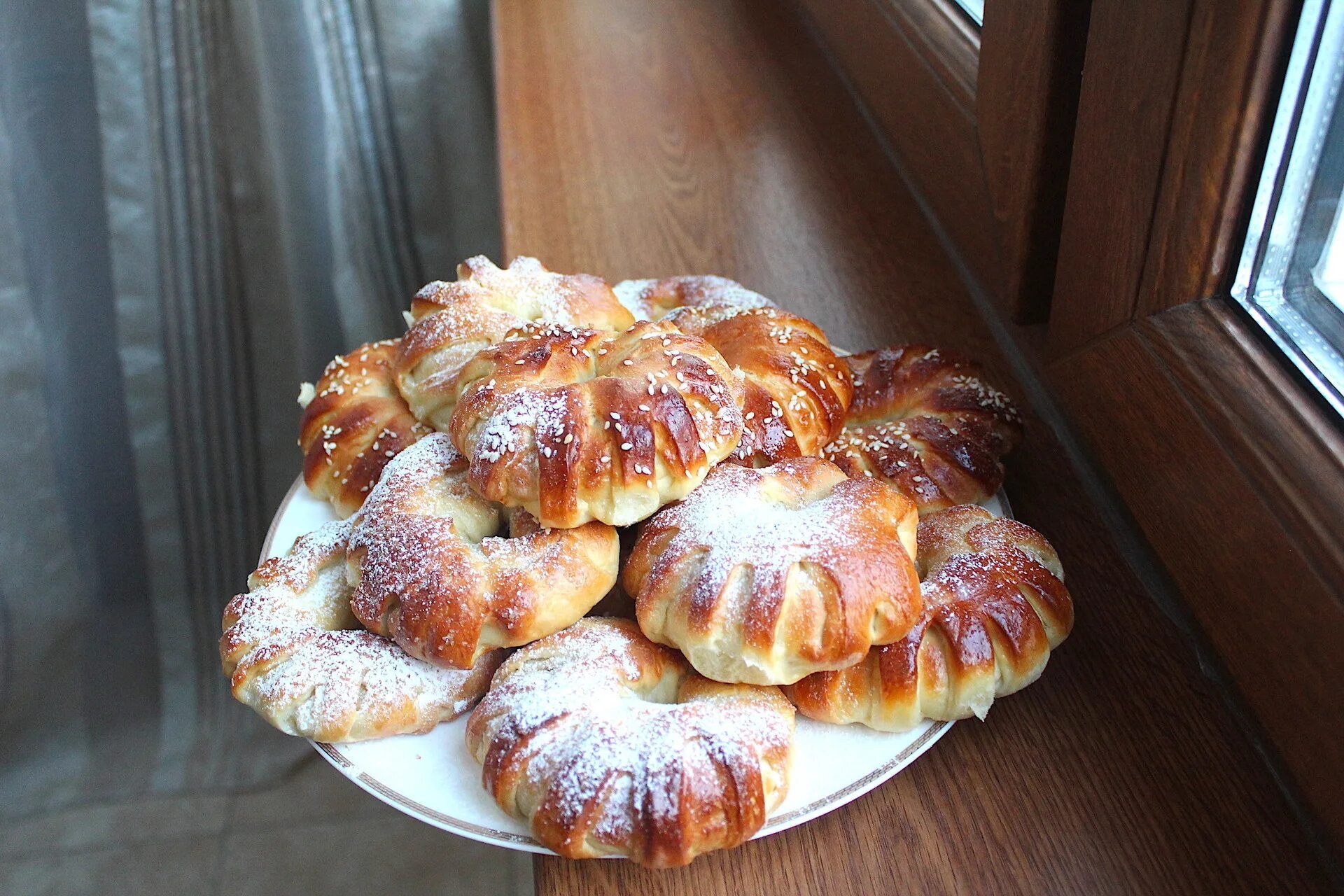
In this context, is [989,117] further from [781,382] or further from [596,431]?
[596,431]

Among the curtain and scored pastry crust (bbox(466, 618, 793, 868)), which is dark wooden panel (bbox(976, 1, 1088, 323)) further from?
the curtain

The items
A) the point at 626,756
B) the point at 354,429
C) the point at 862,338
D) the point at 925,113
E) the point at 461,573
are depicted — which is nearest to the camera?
the point at 626,756

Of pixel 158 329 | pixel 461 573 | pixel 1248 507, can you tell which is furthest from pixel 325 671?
pixel 158 329

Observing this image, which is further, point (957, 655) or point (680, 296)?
point (680, 296)


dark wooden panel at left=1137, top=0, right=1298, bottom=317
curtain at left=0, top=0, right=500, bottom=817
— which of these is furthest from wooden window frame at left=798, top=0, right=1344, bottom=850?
curtain at left=0, top=0, right=500, bottom=817

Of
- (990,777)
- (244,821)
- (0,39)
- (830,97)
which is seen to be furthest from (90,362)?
(990,777)

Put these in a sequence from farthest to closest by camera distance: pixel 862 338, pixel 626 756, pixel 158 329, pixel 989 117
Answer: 1. pixel 158 329
2. pixel 862 338
3. pixel 989 117
4. pixel 626 756

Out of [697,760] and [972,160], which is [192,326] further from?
[697,760]

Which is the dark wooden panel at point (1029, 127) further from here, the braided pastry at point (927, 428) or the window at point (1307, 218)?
the window at point (1307, 218)
